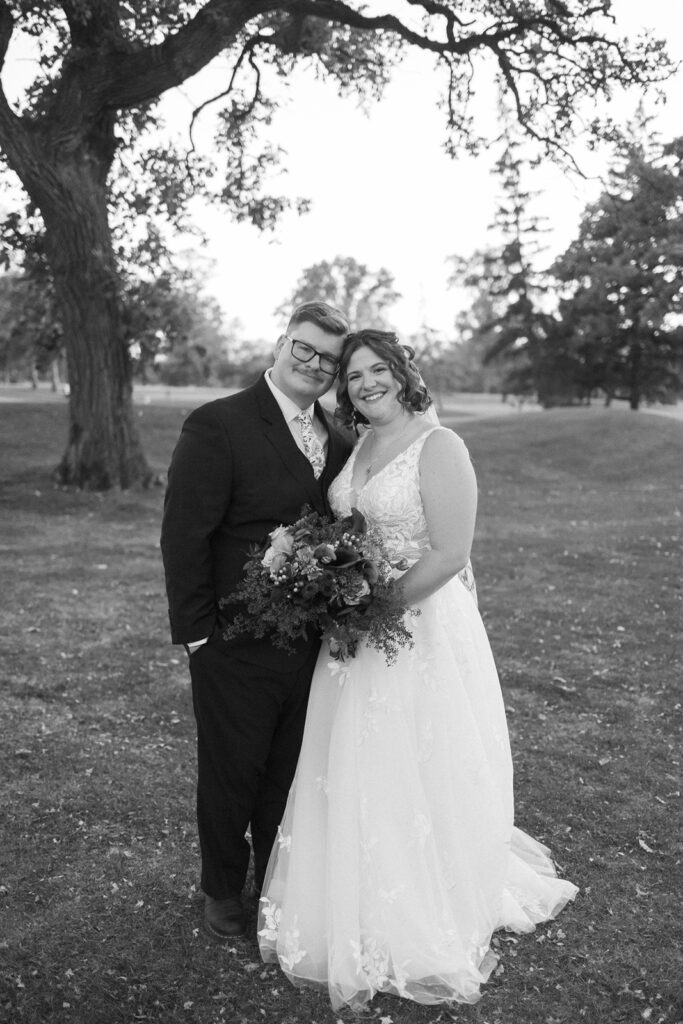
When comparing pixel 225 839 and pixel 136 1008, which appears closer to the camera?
pixel 136 1008

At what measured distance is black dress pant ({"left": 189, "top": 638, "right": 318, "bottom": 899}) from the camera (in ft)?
13.1

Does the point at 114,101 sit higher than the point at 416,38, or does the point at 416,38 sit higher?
the point at 416,38

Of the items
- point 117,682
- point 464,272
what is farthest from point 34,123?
point 464,272

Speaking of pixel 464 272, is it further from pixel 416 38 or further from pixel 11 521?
pixel 11 521

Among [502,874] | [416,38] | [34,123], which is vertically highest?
[416,38]

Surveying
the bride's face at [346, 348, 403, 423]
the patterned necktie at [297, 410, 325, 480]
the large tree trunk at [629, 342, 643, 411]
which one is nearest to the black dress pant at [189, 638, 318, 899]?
the patterned necktie at [297, 410, 325, 480]

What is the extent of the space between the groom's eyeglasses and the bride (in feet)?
0.19

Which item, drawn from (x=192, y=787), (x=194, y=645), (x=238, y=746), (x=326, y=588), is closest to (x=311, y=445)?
(x=326, y=588)

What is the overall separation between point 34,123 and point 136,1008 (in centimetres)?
1427

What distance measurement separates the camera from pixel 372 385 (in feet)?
13.1

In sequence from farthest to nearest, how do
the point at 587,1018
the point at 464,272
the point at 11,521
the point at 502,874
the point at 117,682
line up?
1. the point at 464,272
2. the point at 11,521
3. the point at 117,682
4. the point at 502,874
5. the point at 587,1018

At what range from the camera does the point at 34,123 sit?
14.6 m

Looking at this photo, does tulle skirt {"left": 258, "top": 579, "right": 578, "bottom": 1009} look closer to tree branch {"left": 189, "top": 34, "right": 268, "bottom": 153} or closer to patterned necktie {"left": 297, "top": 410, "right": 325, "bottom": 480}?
patterned necktie {"left": 297, "top": 410, "right": 325, "bottom": 480}

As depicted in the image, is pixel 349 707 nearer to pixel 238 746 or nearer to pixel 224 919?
pixel 238 746
